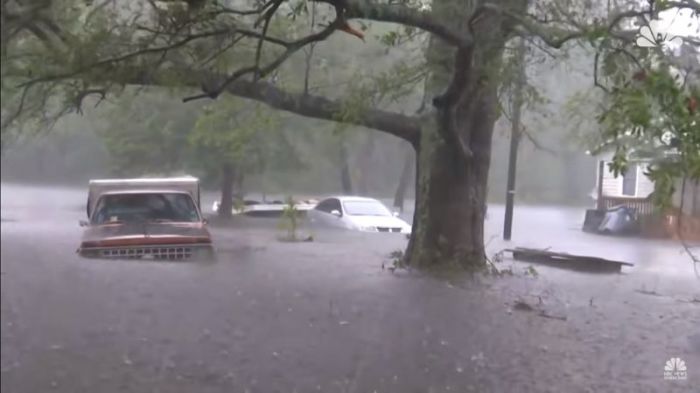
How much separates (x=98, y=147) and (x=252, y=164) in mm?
1462

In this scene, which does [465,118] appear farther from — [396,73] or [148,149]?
[148,149]

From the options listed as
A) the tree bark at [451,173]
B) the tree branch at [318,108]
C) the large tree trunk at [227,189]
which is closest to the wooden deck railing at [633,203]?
the tree bark at [451,173]

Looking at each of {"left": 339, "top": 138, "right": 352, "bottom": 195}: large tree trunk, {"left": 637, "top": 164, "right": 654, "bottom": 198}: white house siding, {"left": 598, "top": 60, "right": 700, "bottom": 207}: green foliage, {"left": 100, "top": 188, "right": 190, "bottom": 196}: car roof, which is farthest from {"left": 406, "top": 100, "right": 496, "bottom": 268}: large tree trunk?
{"left": 598, "top": 60, "right": 700, "bottom": 207}: green foliage

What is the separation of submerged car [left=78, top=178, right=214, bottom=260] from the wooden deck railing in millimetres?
3067

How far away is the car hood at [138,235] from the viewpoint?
22.7 feet

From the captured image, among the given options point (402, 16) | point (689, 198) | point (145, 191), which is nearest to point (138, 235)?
point (145, 191)

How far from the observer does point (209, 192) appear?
308 inches

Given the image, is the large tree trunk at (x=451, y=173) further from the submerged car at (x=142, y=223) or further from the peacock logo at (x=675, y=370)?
the peacock logo at (x=675, y=370)

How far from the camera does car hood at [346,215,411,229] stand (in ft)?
27.8

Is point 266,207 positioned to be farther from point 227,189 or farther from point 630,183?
point 630,183

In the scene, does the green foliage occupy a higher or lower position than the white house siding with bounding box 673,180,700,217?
higher

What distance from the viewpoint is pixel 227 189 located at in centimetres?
809

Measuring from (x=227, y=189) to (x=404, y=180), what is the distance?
1870 millimetres

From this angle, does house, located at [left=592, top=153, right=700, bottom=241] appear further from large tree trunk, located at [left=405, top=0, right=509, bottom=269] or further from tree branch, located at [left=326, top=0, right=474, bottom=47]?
large tree trunk, located at [left=405, top=0, right=509, bottom=269]
